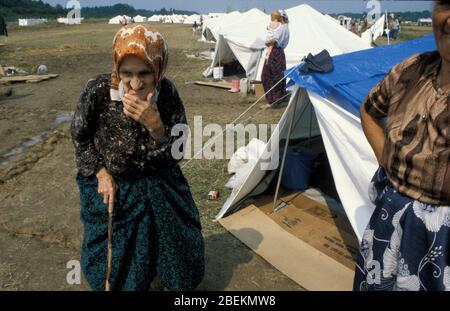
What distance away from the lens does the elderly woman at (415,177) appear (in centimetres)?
134

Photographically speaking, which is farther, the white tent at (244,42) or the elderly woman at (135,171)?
the white tent at (244,42)

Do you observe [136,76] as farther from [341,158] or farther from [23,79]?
A: [23,79]

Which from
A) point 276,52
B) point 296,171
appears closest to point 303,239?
point 296,171

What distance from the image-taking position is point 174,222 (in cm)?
211

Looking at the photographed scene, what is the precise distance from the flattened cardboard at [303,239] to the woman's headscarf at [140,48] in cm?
204

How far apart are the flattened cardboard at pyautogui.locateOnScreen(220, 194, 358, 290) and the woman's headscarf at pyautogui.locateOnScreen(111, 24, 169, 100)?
6.70 feet

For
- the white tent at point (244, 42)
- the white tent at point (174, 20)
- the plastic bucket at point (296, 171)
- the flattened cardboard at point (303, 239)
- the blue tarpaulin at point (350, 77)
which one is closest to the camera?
the blue tarpaulin at point (350, 77)

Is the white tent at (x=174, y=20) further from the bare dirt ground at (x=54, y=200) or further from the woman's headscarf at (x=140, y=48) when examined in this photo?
the woman's headscarf at (x=140, y=48)

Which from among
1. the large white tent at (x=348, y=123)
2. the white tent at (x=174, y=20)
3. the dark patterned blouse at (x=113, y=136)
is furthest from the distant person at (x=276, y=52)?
the white tent at (x=174, y=20)

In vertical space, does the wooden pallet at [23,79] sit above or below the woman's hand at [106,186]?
below

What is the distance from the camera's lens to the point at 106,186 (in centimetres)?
190
